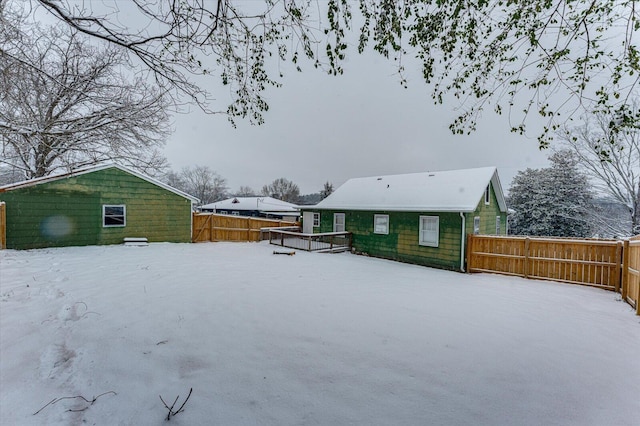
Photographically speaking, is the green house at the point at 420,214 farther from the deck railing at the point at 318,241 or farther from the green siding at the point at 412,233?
the deck railing at the point at 318,241

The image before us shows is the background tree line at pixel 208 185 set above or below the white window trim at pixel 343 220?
above

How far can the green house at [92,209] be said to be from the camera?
10680mm

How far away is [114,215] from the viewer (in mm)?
12672

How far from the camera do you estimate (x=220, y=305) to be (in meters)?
5.10

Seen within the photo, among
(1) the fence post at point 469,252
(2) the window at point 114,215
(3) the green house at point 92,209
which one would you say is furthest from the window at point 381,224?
(2) the window at point 114,215

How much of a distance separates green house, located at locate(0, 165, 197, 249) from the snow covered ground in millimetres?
5665

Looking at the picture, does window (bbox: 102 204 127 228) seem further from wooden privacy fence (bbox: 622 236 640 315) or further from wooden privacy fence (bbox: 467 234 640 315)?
wooden privacy fence (bbox: 622 236 640 315)

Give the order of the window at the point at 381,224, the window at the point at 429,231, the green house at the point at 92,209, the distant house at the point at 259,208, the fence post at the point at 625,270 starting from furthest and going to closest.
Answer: the distant house at the point at 259,208
the window at the point at 381,224
the window at the point at 429,231
the green house at the point at 92,209
the fence post at the point at 625,270

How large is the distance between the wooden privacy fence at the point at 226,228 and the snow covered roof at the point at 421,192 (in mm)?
4379

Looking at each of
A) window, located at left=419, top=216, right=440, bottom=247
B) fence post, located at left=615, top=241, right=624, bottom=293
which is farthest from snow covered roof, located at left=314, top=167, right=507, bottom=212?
fence post, located at left=615, top=241, right=624, bottom=293

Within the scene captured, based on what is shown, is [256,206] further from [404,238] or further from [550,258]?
[550,258]

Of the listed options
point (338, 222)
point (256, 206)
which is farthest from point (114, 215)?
point (256, 206)

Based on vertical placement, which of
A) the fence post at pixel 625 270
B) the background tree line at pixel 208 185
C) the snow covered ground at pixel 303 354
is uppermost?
the background tree line at pixel 208 185

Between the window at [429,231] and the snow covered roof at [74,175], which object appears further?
the window at [429,231]
